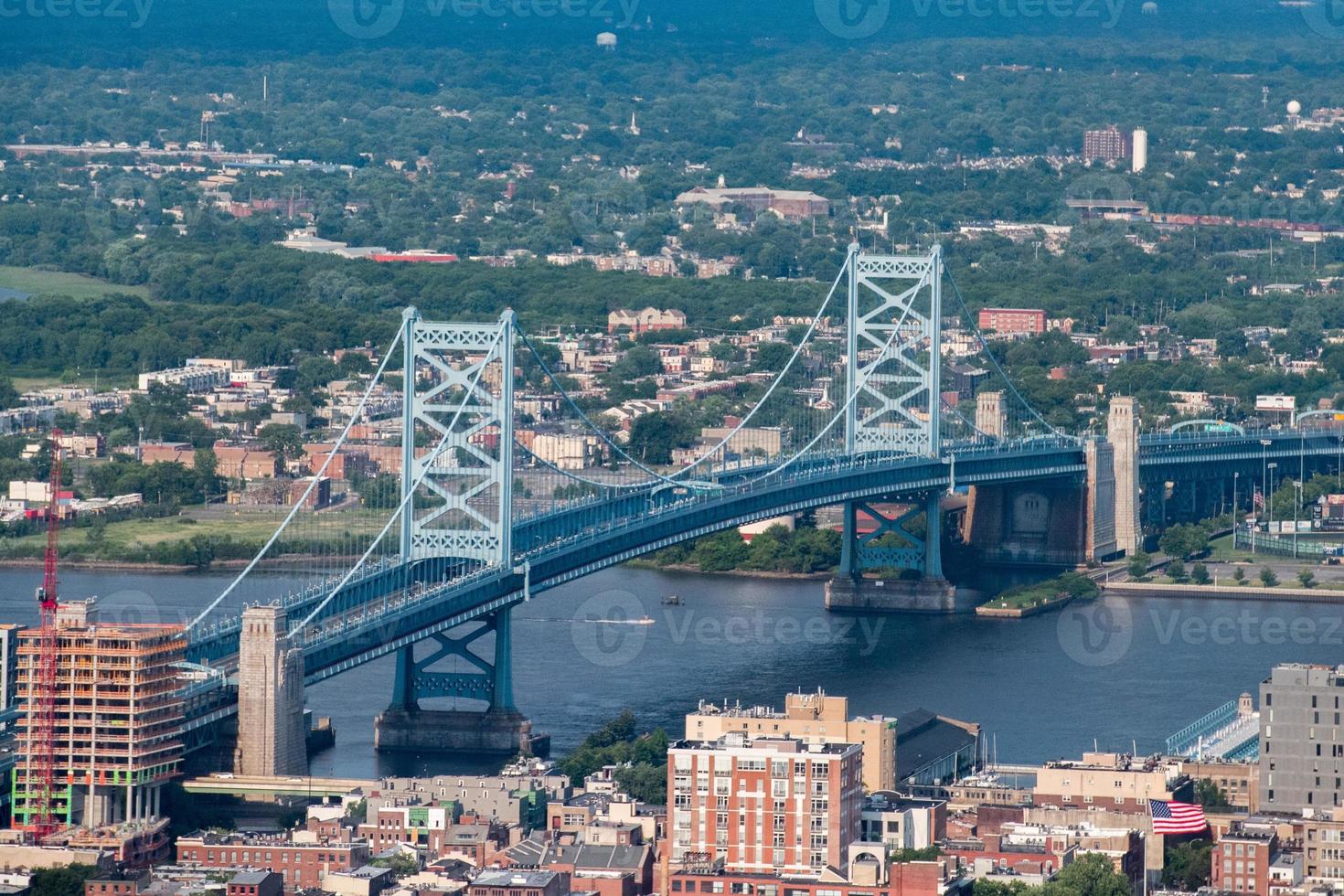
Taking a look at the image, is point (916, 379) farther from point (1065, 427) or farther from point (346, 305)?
point (346, 305)

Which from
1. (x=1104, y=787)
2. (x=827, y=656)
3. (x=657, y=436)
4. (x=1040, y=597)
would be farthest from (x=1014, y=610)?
(x=1104, y=787)

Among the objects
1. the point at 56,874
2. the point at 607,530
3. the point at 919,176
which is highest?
the point at 919,176

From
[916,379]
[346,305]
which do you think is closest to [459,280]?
[346,305]

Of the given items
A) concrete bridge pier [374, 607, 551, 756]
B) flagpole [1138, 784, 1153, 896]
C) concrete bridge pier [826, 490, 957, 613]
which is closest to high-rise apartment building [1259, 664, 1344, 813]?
flagpole [1138, 784, 1153, 896]

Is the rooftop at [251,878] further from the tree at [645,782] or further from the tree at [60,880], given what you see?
the tree at [645,782]

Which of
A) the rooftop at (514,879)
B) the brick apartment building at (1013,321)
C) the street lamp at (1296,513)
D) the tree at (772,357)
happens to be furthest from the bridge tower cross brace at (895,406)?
the brick apartment building at (1013,321)

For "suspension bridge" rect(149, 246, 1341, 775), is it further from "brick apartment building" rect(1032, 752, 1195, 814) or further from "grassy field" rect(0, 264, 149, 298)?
"grassy field" rect(0, 264, 149, 298)

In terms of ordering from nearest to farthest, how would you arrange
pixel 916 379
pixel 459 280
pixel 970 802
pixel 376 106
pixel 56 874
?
pixel 56 874 < pixel 970 802 < pixel 916 379 < pixel 459 280 < pixel 376 106
